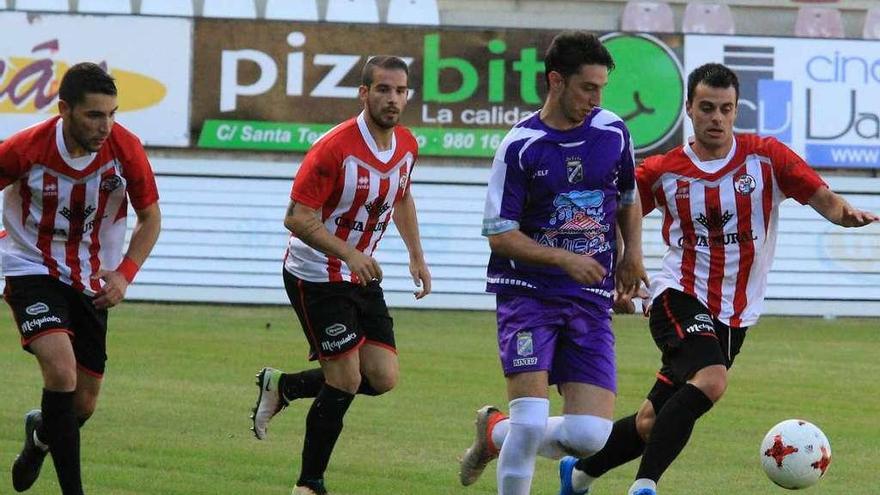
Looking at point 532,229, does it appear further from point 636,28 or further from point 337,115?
point 636,28

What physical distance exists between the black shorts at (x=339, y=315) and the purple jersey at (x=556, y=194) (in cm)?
154

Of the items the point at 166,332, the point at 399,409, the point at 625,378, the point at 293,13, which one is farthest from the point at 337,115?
the point at 399,409

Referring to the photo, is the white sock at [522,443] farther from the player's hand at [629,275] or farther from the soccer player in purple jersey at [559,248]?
the player's hand at [629,275]

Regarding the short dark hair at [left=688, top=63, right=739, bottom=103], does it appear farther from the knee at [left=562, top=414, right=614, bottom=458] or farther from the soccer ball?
the knee at [left=562, top=414, right=614, bottom=458]

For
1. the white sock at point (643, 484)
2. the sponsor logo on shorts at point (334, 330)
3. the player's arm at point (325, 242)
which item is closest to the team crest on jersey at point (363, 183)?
the player's arm at point (325, 242)

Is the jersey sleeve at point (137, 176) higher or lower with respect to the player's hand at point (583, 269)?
higher

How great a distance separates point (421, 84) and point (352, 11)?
2310mm

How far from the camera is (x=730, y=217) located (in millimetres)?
8141

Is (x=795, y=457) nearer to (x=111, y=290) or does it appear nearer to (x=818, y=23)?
(x=111, y=290)

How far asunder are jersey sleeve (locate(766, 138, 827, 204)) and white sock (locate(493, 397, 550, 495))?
186 centimetres

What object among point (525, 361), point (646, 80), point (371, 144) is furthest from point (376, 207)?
point (646, 80)

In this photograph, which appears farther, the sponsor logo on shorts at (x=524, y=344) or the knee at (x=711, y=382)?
the knee at (x=711, y=382)

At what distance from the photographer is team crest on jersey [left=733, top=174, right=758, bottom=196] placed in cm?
811

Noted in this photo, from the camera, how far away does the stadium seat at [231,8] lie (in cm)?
2447
